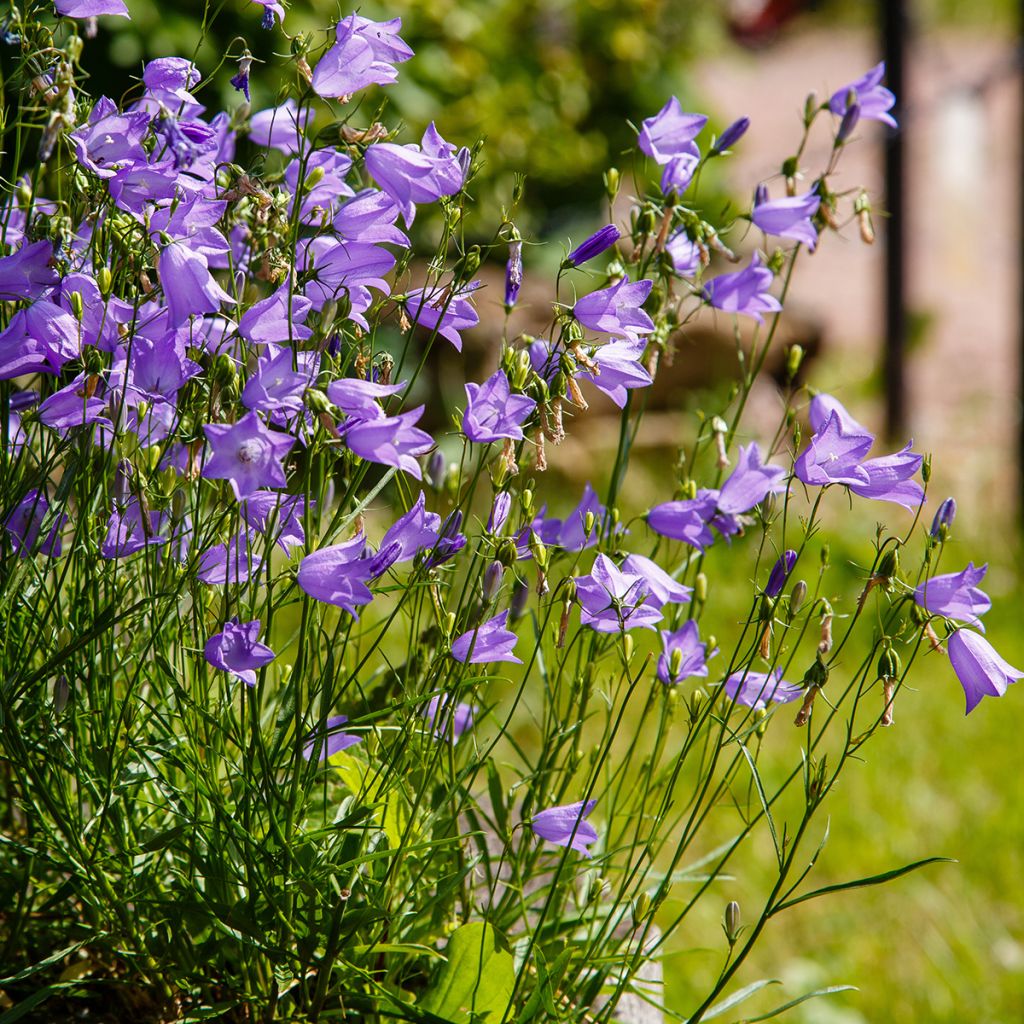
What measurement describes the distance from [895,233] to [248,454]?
3.87 m

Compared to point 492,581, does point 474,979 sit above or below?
below

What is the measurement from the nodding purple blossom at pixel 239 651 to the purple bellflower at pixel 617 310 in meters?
0.38

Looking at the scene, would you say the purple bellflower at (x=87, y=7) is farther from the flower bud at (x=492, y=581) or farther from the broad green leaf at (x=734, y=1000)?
the broad green leaf at (x=734, y=1000)

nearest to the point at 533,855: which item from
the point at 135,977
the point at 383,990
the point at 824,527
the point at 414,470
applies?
the point at 383,990

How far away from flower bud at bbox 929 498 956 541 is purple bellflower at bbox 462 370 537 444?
346 millimetres

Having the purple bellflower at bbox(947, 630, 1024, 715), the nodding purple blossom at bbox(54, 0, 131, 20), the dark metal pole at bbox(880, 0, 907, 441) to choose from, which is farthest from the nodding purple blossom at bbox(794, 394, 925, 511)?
the dark metal pole at bbox(880, 0, 907, 441)

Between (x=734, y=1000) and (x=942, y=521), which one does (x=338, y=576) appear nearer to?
(x=942, y=521)

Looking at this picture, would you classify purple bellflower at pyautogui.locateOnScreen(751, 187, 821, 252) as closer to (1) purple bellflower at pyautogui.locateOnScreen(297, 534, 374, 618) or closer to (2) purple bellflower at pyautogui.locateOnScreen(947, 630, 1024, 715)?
(2) purple bellflower at pyautogui.locateOnScreen(947, 630, 1024, 715)

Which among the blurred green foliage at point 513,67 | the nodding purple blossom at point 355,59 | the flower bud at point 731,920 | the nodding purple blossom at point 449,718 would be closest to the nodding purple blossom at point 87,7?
the nodding purple blossom at point 355,59

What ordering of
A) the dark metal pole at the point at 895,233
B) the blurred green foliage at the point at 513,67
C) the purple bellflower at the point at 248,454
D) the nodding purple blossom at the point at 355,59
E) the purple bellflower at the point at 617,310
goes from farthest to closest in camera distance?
Result: 1. the dark metal pole at the point at 895,233
2. the blurred green foliage at the point at 513,67
3. the purple bellflower at the point at 617,310
4. the nodding purple blossom at the point at 355,59
5. the purple bellflower at the point at 248,454

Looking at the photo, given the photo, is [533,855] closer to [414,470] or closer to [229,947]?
[229,947]

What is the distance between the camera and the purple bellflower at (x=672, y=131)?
1309 millimetres

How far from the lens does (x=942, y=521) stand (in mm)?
1112

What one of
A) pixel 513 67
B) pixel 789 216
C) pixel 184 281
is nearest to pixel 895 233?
pixel 513 67
